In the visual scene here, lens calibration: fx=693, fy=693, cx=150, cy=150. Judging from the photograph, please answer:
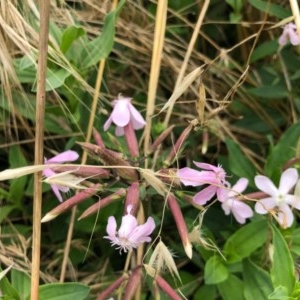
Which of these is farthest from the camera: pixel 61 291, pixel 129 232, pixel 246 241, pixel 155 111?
pixel 155 111

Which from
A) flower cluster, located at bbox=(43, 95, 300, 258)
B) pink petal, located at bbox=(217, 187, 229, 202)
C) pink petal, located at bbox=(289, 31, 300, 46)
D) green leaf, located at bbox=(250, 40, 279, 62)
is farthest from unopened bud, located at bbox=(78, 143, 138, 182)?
green leaf, located at bbox=(250, 40, 279, 62)

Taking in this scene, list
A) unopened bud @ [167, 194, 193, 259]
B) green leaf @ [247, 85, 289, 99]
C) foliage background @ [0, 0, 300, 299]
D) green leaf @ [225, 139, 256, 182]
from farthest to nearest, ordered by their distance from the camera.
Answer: green leaf @ [247, 85, 289, 99], green leaf @ [225, 139, 256, 182], foliage background @ [0, 0, 300, 299], unopened bud @ [167, 194, 193, 259]

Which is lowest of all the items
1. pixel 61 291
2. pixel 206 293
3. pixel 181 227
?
pixel 206 293

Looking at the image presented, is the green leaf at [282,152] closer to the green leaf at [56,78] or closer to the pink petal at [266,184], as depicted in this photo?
the pink petal at [266,184]

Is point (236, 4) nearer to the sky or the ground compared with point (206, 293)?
nearer to the sky

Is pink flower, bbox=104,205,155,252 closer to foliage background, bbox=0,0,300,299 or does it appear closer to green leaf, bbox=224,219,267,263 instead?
foliage background, bbox=0,0,300,299

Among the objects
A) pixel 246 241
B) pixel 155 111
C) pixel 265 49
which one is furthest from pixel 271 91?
pixel 246 241

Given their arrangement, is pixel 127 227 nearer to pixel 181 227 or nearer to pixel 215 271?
pixel 181 227

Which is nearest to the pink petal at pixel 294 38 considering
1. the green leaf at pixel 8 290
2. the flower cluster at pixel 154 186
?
the flower cluster at pixel 154 186

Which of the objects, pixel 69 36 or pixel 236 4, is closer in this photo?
pixel 69 36
